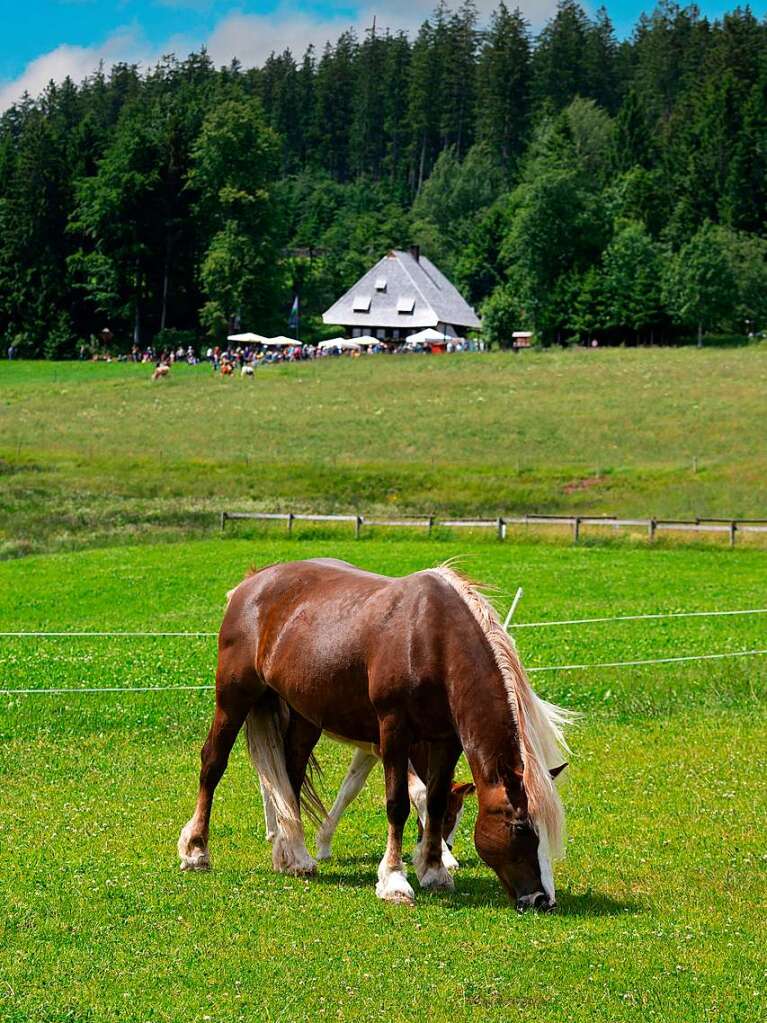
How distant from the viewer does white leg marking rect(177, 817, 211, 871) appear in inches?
428

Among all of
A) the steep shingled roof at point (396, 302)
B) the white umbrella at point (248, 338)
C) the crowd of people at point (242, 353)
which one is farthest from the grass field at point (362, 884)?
the steep shingled roof at point (396, 302)

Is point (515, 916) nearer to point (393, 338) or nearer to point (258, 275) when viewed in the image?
point (258, 275)

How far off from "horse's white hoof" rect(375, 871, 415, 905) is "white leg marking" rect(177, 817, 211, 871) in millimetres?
1770

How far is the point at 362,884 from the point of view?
10.5 m

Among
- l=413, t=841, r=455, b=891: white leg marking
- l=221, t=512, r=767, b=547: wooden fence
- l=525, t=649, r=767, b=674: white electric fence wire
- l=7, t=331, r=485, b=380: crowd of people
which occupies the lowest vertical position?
l=221, t=512, r=767, b=547: wooden fence

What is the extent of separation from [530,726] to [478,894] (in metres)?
1.50

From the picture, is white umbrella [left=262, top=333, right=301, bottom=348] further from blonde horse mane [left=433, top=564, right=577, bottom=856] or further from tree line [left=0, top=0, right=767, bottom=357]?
blonde horse mane [left=433, top=564, right=577, bottom=856]

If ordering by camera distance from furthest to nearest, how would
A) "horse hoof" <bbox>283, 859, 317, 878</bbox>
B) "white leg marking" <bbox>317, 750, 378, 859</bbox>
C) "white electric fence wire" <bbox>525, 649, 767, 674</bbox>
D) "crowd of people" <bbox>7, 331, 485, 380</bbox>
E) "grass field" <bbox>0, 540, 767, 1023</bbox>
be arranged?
"crowd of people" <bbox>7, 331, 485, 380</bbox>, "white electric fence wire" <bbox>525, 649, 767, 674</bbox>, "white leg marking" <bbox>317, 750, 378, 859</bbox>, "horse hoof" <bbox>283, 859, 317, 878</bbox>, "grass field" <bbox>0, 540, 767, 1023</bbox>

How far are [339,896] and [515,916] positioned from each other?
56.7 inches

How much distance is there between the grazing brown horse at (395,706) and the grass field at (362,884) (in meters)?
0.38

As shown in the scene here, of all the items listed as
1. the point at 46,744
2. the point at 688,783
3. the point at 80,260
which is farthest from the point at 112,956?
the point at 80,260

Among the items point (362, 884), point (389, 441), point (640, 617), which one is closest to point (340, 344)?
point (389, 441)

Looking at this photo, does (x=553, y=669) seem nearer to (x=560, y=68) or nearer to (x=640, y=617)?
(x=640, y=617)

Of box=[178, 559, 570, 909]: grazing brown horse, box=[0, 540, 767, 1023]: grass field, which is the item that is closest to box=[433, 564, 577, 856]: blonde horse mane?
box=[178, 559, 570, 909]: grazing brown horse
